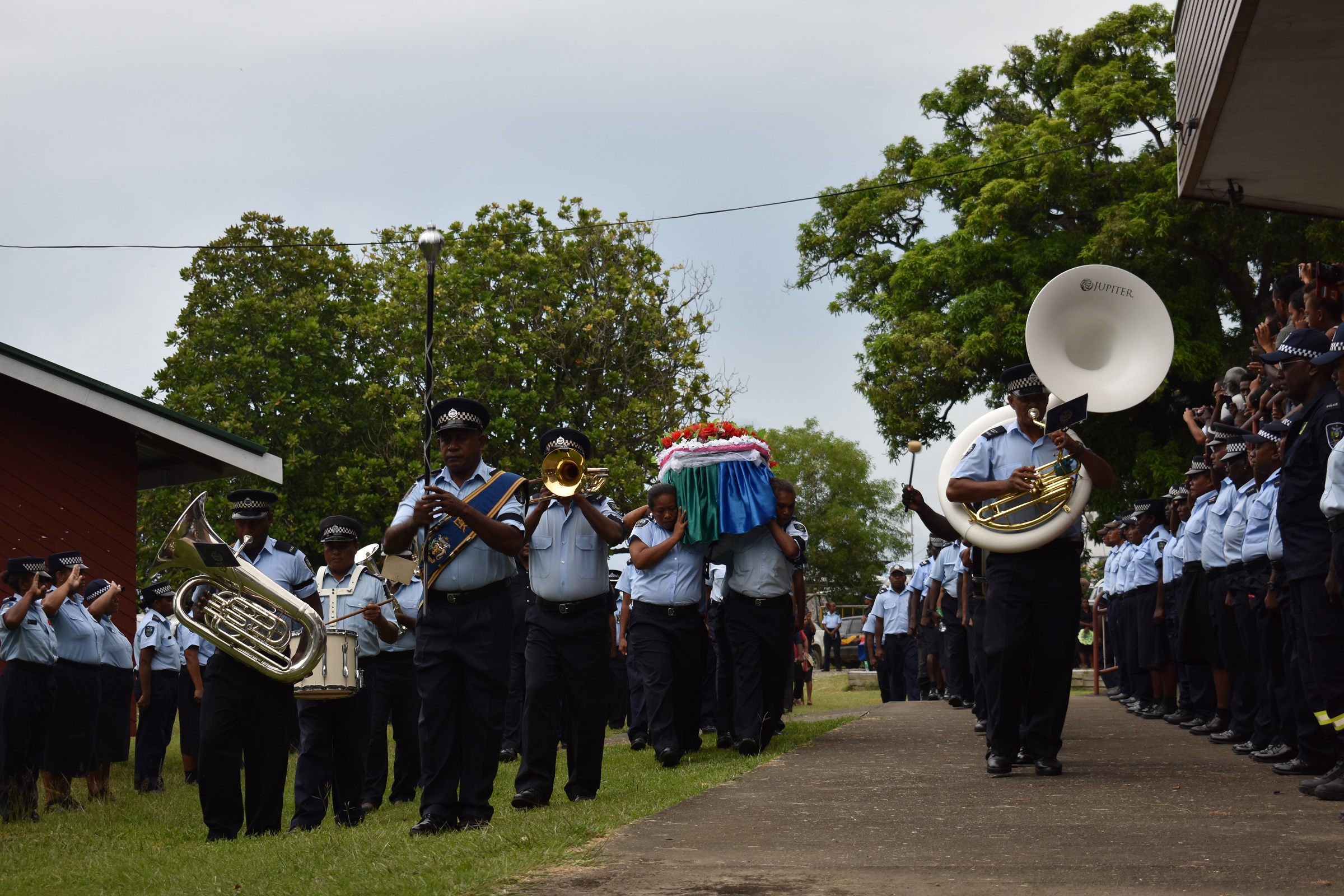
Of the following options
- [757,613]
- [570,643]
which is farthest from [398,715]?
[570,643]

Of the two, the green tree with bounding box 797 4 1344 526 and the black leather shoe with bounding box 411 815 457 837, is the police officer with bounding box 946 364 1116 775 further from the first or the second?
the green tree with bounding box 797 4 1344 526

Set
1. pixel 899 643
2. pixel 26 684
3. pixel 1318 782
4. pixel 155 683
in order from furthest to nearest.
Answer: pixel 899 643
pixel 155 683
pixel 26 684
pixel 1318 782

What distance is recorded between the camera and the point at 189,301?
39.0 metres

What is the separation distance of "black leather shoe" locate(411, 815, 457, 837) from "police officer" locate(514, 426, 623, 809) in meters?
0.94

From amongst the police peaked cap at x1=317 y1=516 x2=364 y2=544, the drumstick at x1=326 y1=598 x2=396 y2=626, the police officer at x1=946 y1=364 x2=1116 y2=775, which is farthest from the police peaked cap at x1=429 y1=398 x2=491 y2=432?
the police peaked cap at x1=317 y1=516 x2=364 y2=544

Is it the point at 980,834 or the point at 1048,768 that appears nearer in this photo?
the point at 980,834

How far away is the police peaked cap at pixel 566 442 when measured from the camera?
8.36 meters

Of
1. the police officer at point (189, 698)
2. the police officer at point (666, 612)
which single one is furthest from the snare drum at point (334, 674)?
the police officer at point (189, 698)

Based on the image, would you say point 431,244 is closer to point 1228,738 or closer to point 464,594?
point 464,594

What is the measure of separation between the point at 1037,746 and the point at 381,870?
4069 mm

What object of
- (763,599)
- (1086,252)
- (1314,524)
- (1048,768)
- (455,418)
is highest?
(1086,252)

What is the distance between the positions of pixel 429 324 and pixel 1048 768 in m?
4.17

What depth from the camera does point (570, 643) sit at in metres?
8.23

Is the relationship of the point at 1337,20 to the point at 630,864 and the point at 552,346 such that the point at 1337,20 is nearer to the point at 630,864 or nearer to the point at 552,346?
the point at 630,864
